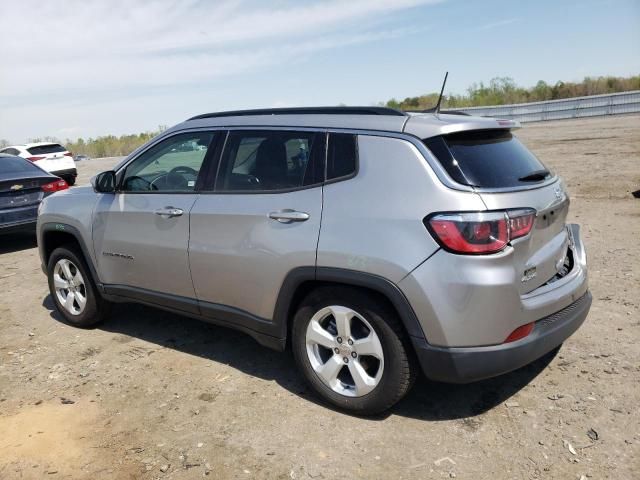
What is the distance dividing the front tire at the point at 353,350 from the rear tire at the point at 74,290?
2.29m

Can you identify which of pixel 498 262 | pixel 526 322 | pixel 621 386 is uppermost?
pixel 498 262

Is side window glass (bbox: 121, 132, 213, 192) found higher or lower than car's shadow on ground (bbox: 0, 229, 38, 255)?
higher

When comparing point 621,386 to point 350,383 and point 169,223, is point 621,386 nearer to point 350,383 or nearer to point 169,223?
point 350,383

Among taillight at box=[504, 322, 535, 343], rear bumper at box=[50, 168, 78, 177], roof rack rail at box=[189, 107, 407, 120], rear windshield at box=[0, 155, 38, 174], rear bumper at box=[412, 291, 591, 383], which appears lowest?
rear bumper at box=[50, 168, 78, 177]

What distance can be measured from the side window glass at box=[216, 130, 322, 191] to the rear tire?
1.85 m

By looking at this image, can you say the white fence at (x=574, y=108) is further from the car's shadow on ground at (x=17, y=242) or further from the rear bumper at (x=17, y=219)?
the rear bumper at (x=17, y=219)

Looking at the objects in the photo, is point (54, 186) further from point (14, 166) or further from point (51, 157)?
point (51, 157)

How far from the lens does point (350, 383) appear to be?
345cm

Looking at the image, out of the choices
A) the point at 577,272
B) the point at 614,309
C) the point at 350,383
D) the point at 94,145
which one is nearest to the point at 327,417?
the point at 350,383

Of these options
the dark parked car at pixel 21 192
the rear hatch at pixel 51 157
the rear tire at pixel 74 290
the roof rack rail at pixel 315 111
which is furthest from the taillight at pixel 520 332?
the rear hatch at pixel 51 157

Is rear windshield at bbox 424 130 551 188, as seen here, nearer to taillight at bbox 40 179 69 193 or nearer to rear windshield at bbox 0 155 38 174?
taillight at bbox 40 179 69 193

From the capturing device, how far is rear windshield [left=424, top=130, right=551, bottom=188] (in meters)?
2.99

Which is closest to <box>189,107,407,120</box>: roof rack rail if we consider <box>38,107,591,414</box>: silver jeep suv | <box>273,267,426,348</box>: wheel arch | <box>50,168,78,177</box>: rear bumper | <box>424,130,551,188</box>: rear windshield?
<box>38,107,591,414</box>: silver jeep suv

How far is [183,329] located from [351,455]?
2.45m
